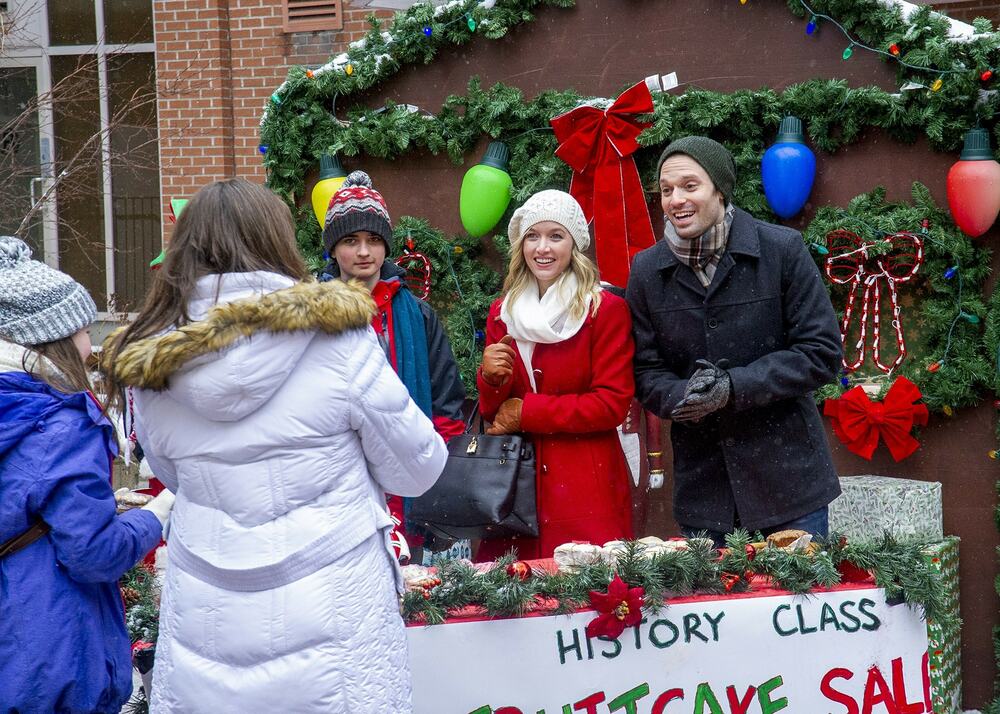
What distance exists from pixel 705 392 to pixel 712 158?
734mm

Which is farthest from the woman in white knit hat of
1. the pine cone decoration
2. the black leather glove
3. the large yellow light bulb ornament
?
the large yellow light bulb ornament

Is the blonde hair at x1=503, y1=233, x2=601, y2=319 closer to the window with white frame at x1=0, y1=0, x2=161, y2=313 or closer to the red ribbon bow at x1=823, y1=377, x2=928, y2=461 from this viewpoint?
the red ribbon bow at x1=823, y1=377, x2=928, y2=461

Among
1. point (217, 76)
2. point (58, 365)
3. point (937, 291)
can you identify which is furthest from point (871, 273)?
point (217, 76)

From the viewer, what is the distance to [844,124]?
175 inches

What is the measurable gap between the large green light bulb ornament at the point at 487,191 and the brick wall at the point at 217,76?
3.62 meters

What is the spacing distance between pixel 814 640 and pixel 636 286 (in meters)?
1.29

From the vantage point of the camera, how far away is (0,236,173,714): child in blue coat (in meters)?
2.27

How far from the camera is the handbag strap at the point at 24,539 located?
7.55 feet

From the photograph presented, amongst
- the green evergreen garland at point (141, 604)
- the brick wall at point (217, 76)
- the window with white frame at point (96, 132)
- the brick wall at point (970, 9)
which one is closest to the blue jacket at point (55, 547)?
the green evergreen garland at point (141, 604)

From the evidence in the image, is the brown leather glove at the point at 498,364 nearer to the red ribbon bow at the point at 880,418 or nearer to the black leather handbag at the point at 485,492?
the black leather handbag at the point at 485,492

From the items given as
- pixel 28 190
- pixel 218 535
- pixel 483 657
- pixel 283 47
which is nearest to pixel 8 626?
pixel 218 535

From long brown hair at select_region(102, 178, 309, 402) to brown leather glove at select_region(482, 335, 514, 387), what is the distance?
55.4 inches

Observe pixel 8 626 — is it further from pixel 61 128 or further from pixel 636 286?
pixel 61 128

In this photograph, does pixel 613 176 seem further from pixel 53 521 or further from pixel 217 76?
pixel 217 76
